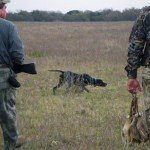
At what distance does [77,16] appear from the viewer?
59.0 meters

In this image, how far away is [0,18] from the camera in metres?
5.51

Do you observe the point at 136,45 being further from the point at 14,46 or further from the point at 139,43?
the point at 14,46

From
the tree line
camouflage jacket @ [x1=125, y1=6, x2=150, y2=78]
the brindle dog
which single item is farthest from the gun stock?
the tree line

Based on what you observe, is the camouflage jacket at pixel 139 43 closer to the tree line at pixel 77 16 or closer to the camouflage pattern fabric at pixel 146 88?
the camouflage pattern fabric at pixel 146 88

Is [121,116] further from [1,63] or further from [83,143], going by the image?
[1,63]

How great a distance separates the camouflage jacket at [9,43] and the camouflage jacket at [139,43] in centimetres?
115

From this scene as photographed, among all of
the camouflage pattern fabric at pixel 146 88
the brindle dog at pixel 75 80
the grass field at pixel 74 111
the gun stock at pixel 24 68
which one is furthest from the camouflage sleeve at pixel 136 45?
the brindle dog at pixel 75 80

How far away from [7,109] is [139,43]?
1543 millimetres

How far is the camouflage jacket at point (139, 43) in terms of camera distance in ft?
17.5

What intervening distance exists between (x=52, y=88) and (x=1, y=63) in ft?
20.7

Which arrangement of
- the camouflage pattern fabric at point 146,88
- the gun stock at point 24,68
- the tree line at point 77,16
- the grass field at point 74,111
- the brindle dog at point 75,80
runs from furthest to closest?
the tree line at point 77,16
the brindle dog at point 75,80
the grass field at point 74,111
the gun stock at point 24,68
the camouflage pattern fabric at point 146,88

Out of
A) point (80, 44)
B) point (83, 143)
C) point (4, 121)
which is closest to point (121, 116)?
point (83, 143)

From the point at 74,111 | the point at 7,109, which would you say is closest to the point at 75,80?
the point at 74,111

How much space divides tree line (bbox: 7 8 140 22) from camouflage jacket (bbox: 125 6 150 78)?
5061 cm
